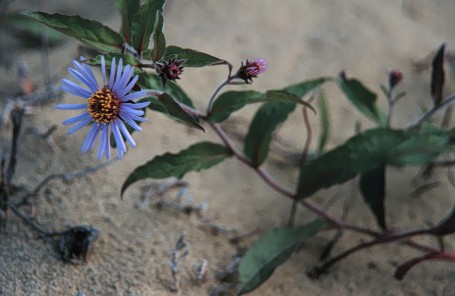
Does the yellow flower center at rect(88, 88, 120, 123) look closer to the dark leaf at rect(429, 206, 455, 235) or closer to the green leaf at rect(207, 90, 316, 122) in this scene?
the green leaf at rect(207, 90, 316, 122)

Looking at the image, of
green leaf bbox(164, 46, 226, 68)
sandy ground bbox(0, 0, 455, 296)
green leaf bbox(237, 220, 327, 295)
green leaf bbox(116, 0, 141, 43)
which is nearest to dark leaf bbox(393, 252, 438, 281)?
sandy ground bbox(0, 0, 455, 296)

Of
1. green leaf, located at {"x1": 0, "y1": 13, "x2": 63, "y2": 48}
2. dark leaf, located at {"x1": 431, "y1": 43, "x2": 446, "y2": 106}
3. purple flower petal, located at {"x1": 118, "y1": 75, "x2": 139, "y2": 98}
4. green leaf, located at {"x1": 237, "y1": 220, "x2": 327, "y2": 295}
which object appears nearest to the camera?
purple flower petal, located at {"x1": 118, "y1": 75, "x2": 139, "y2": 98}

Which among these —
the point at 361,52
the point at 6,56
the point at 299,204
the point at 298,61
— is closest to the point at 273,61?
the point at 298,61

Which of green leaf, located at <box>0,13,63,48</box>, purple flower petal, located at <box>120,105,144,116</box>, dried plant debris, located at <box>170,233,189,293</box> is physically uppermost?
green leaf, located at <box>0,13,63,48</box>

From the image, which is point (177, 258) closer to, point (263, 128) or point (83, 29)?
point (263, 128)

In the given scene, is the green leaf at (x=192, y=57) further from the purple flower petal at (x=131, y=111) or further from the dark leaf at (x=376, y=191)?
the dark leaf at (x=376, y=191)

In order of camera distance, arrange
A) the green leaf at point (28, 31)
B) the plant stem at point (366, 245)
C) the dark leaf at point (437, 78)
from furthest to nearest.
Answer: the green leaf at point (28, 31) < the dark leaf at point (437, 78) < the plant stem at point (366, 245)

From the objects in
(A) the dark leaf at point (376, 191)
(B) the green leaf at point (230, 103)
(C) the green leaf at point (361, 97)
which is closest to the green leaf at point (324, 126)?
(C) the green leaf at point (361, 97)
